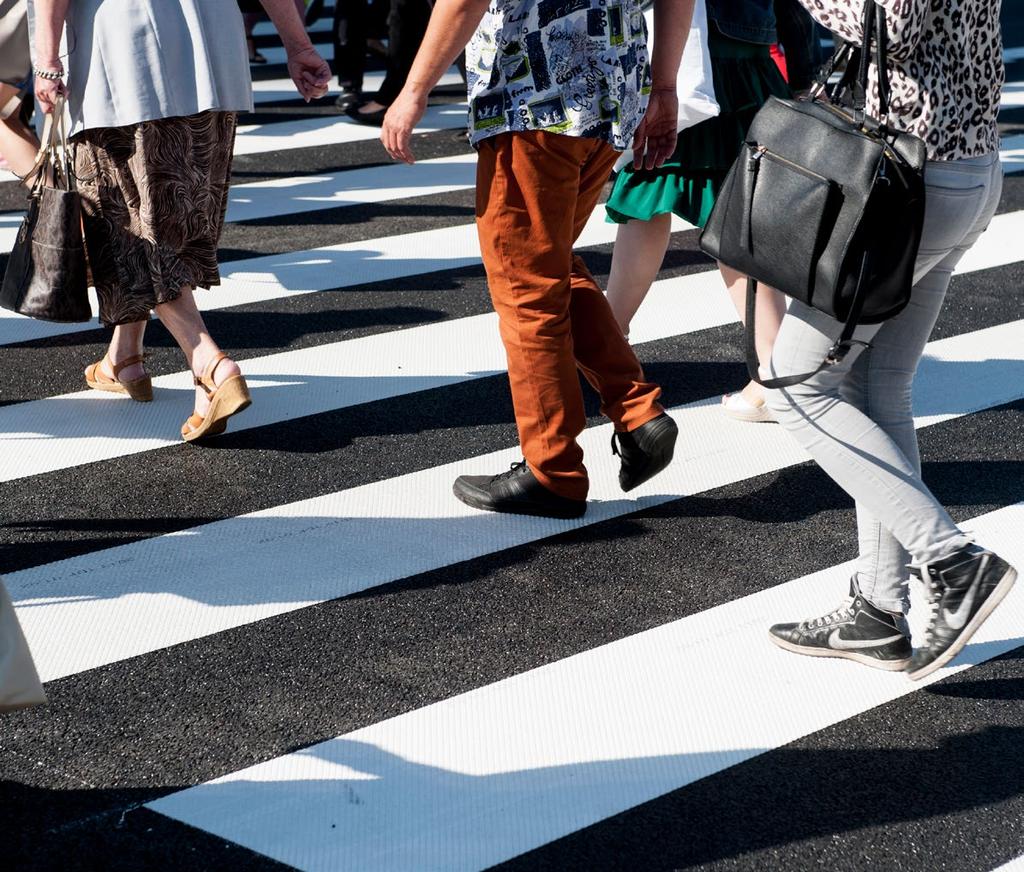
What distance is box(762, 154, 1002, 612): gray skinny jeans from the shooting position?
2791 millimetres

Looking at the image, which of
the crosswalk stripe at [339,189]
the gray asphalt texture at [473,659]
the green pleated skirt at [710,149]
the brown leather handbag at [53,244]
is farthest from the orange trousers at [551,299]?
the crosswalk stripe at [339,189]

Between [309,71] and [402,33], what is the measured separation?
Result: 5.28m

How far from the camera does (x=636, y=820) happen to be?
258cm

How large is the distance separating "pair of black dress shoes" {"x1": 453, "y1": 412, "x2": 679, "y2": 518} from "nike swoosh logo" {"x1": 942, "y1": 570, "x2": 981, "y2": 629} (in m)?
1.08

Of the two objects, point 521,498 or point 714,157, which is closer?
point 521,498

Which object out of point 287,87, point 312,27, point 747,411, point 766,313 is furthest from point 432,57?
point 312,27

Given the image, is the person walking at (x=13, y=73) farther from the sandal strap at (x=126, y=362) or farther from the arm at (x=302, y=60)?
the arm at (x=302, y=60)

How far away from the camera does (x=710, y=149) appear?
4.25 meters

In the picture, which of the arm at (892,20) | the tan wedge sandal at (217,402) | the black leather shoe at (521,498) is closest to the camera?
the arm at (892,20)

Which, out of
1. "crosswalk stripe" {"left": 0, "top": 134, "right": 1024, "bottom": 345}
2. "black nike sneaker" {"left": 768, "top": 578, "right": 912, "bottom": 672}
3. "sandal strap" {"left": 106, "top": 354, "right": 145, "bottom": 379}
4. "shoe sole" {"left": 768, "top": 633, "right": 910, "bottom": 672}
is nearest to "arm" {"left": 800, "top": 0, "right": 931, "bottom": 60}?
"black nike sneaker" {"left": 768, "top": 578, "right": 912, "bottom": 672}

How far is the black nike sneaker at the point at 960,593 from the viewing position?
9.37ft

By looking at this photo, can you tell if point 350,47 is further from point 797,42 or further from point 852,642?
point 852,642

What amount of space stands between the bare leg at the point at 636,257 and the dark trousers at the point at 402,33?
212 inches

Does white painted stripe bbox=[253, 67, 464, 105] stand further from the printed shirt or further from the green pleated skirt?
the printed shirt
